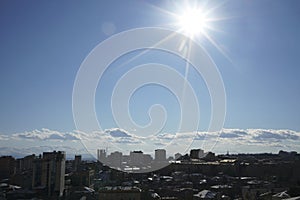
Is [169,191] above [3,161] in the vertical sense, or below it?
below

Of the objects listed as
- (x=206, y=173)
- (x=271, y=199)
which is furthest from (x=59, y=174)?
(x=206, y=173)

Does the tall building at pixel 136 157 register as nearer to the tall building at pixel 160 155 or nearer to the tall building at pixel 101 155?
the tall building at pixel 160 155

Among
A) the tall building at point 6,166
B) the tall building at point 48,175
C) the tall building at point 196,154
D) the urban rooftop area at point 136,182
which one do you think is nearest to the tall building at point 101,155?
the urban rooftop area at point 136,182

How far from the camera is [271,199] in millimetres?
25531

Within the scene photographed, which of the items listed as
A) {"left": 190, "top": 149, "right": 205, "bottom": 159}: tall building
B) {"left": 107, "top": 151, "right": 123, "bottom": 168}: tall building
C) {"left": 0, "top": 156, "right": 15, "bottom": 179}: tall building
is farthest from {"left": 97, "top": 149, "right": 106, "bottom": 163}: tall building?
{"left": 190, "top": 149, "right": 205, "bottom": 159}: tall building

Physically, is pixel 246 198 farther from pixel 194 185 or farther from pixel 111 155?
pixel 111 155

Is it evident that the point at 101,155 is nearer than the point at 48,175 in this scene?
No

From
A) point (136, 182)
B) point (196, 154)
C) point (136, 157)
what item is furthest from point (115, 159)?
point (136, 182)

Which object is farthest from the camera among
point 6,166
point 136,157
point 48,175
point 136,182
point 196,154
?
point 196,154

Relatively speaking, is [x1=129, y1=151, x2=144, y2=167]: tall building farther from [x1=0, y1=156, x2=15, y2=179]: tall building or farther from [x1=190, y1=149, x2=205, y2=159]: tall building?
[x1=0, y1=156, x2=15, y2=179]: tall building

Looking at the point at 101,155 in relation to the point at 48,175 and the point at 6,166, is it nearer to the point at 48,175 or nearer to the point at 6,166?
the point at 6,166

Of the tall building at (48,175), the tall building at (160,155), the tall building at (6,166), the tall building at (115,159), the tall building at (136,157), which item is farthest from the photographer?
the tall building at (136,157)

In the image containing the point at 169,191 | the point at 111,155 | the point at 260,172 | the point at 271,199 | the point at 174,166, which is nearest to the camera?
the point at 271,199

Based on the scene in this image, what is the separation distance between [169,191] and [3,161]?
32.9 meters
